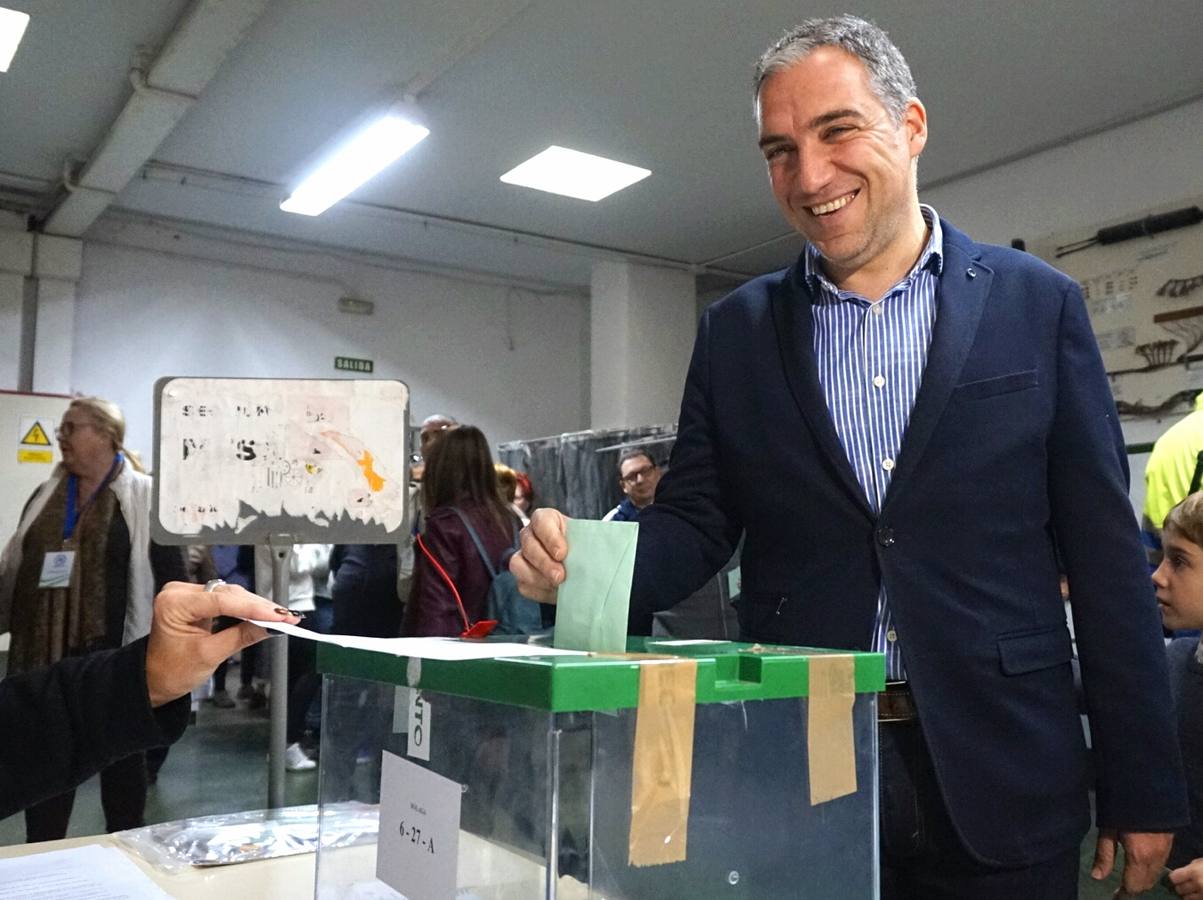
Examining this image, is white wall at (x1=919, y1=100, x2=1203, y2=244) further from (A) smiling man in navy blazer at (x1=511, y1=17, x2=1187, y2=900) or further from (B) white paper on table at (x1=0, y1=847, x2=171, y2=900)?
(B) white paper on table at (x1=0, y1=847, x2=171, y2=900)

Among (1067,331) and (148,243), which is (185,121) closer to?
(148,243)

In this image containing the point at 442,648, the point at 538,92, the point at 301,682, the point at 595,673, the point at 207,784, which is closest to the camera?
the point at 595,673

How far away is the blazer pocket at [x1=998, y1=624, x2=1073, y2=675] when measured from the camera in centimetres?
105

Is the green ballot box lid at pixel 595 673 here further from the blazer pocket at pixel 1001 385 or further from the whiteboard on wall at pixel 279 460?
the whiteboard on wall at pixel 279 460

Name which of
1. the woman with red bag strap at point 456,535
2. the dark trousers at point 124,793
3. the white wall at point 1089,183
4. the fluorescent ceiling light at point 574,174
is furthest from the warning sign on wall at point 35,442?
the white wall at point 1089,183

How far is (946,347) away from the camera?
3.60ft

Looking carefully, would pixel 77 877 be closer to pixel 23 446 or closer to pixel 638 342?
pixel 23 446

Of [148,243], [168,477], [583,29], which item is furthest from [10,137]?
[168,477]

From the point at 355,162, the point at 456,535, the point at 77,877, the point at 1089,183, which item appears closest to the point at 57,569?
the point at 456,535

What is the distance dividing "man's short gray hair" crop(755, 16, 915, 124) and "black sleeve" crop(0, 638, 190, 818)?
3.10ft

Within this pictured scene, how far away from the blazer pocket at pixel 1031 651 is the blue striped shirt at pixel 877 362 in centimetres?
11

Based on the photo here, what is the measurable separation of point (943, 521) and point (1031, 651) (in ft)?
0.54

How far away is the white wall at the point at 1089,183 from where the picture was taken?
15.5 ft

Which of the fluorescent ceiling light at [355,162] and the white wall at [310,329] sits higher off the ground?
the fluorescent ceiling light at [355,162]
